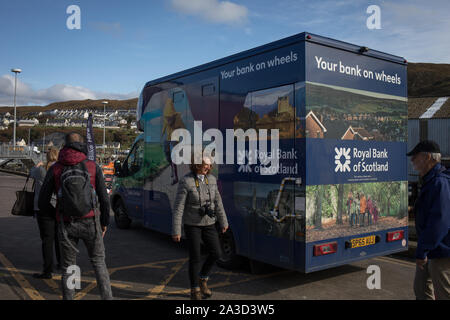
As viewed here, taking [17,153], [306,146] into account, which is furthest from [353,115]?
[17,153]

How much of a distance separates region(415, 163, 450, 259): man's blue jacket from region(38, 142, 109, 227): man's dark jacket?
114 inches

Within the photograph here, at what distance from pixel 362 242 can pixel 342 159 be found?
1.16m

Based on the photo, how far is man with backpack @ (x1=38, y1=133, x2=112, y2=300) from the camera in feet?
12.4

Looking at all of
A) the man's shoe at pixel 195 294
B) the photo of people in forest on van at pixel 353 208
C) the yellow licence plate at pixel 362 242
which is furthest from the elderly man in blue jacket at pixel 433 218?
the man's shoe at pixel 195 294

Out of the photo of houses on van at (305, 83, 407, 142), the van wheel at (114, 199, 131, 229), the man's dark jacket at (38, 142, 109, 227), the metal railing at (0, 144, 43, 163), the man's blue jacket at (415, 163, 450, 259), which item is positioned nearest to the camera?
the man's blue jacket at (415, 163, 450, 259)

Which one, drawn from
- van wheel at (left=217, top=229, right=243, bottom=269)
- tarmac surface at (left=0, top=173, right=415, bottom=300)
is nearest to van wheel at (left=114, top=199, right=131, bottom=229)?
tarmac surface at (left=0, top=173, right=415, bottom=300)

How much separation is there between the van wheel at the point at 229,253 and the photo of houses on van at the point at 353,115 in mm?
2070

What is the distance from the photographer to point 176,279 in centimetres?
555

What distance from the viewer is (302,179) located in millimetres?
4629

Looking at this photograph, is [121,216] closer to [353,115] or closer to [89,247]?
[89,247]

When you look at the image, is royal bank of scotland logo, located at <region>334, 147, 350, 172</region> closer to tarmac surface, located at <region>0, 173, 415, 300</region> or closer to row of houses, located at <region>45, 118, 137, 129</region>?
tarmac surface, located at <region>0, 173, 415, 300</region>

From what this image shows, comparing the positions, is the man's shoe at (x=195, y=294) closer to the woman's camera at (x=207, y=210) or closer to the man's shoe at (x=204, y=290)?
the man's shoe at (x=204, y=290)

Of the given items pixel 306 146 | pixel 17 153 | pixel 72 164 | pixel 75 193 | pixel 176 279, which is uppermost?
pixel 17 153
